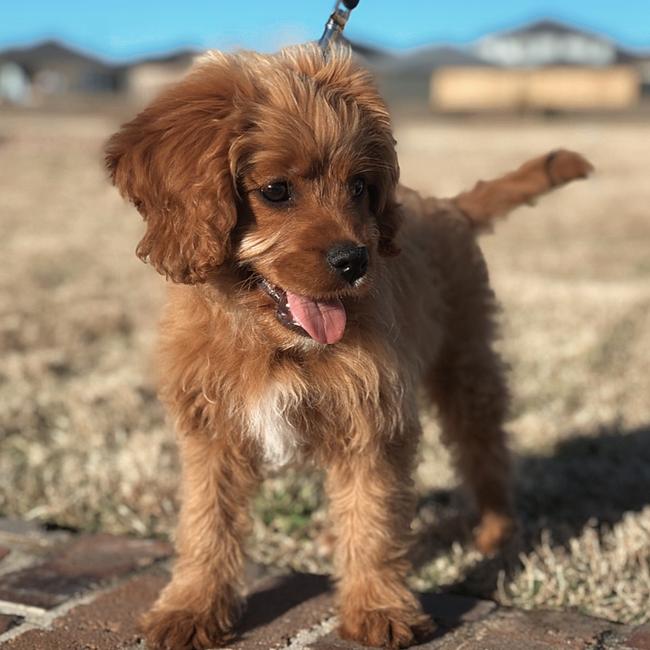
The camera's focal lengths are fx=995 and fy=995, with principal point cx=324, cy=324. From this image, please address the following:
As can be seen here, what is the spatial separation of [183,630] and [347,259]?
1.33 metres

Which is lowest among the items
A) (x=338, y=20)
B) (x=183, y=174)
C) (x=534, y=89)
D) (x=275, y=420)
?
(x=275, y=420)

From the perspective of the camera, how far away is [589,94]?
52406mm

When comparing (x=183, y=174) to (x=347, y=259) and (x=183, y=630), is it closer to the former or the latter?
(x=347, y=259)

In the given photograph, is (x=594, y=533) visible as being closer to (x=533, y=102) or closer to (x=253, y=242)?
(x=253, y=242)

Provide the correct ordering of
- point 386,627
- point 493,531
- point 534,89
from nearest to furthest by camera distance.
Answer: point 386,627 → point 493,531 → point 534,89

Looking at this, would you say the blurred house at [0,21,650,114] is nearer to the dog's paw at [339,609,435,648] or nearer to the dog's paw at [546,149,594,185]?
the dog's paw at [546,149,594,185]

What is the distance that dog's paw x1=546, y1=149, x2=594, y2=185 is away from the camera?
4.27 meters

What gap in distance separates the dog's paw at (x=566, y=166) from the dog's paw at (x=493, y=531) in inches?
57.9

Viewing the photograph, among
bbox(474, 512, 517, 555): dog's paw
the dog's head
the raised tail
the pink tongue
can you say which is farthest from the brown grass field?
the pink tongue

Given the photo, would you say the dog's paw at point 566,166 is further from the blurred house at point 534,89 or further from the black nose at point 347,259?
the blurred house at point 534,89

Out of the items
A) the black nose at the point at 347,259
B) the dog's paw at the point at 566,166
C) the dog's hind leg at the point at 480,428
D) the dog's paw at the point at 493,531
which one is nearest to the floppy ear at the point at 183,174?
the black nose at the point at 347,259

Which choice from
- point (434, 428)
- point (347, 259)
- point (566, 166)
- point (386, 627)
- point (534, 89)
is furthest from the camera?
point (534, 89)

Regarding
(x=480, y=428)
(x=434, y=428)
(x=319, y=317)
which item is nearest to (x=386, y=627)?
(x=319, y=317)

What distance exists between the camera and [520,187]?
4.33 meters
